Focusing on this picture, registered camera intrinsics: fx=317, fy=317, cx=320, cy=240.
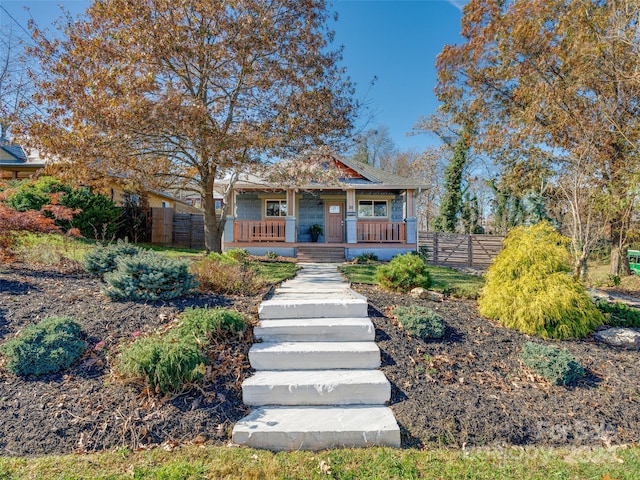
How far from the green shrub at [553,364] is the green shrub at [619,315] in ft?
6.43

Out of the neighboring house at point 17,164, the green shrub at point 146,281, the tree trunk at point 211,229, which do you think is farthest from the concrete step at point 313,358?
the neighboring house at point 17,164

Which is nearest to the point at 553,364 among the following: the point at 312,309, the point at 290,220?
the point at 312,309

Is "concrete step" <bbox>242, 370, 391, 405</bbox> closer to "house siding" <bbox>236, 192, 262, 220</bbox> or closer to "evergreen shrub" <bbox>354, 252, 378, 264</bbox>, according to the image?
"evergreen shrub" <bbox>354, 252, 378, 264</bbox>

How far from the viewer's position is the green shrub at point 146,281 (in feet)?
15.0

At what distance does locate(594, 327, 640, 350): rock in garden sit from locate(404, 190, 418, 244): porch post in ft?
27.4

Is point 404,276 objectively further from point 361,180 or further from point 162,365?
point 361,180

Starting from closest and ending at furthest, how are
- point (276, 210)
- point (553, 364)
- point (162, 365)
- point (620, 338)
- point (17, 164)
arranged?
1. point (162, 365)
2. point (553, 364)
3. point (620, 338)
4. point (17, 164)
5. point (276, 210)

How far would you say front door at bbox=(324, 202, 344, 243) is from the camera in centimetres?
1509

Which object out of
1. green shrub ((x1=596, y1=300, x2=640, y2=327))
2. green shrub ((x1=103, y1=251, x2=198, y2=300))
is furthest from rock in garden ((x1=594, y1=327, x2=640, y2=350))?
green shrub ((x1=103, y1=251, x2=198, y2=300))

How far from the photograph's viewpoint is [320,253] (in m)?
12.6

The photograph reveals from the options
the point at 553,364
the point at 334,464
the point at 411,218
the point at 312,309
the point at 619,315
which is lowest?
the point at 334,464

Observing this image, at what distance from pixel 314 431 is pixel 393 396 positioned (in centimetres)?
95

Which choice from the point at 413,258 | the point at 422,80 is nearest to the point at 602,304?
the point at 413,258

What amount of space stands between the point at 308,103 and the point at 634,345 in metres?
7.25
